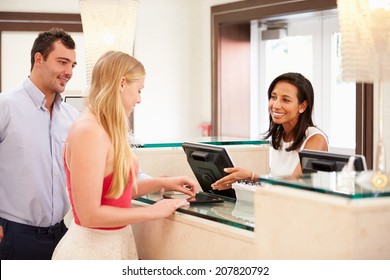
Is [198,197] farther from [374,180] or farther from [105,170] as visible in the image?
[374,180]

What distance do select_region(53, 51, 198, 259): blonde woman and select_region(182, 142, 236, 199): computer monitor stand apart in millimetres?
437

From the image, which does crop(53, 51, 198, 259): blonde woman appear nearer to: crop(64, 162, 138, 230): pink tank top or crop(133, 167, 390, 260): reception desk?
crop(64, 162, 138, 230): pink tank top

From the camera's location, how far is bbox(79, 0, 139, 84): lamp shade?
341 cm

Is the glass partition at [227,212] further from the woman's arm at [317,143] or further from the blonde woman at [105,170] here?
the woman's arm at [317,143]

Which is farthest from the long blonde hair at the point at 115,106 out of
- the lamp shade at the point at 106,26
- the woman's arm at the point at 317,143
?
the woman's arm at the point at 317,143

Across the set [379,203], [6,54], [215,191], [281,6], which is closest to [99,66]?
[215,191]

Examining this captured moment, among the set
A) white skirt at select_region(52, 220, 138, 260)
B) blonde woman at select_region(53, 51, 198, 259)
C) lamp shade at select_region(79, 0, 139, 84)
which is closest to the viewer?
blonde woman at select_region(53, 51, 198, 259)

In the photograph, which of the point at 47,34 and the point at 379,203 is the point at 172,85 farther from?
the point at 379,203

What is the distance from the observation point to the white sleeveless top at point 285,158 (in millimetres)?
3391

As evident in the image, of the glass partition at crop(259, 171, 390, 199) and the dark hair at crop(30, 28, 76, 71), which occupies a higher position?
the dark hair at crop(30, 28, 76, 71)

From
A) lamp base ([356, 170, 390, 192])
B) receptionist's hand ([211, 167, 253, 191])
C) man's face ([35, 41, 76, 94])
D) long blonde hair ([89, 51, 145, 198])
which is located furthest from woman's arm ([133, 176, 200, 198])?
lamp base ([356, 170, 390, 192])

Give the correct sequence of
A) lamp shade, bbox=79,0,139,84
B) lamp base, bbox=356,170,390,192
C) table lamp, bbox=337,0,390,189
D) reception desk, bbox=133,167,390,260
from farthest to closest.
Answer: lamp shade, bbox=79,0,139,84
table lamp, bbox=337,0,390,189
lamp base, bbox=356,170,390,192
reception desk, bbox=133,167,390,260
